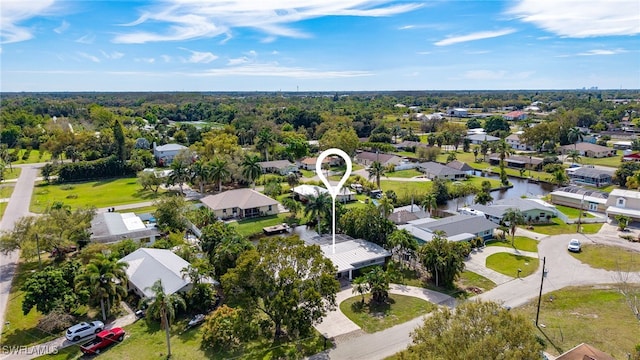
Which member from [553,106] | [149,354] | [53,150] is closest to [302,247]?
[149,354]

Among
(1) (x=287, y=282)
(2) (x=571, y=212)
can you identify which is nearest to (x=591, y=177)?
(2) (x=571, y=212)

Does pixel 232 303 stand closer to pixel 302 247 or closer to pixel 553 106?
pixel 302 247

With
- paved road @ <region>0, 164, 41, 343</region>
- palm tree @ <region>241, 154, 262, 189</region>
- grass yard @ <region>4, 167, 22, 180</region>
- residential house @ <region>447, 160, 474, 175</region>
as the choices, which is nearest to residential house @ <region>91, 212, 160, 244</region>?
paved road @ <region>0, 164, 41, 343</region>

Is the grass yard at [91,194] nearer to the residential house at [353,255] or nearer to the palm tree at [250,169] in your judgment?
the palm tree at [250,169]

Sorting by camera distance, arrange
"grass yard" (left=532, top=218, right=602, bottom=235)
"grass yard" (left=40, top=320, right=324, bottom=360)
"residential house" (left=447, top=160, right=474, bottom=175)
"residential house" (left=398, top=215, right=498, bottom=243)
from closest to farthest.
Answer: "grass yard" (left=40, top=320, right=324, bottom=360) < "residential house" (left=398, top=215, right=498, bottom=243) < "grass yard" (left=532, top=218, right=602, bottom=235) < "residential house" (left=447, top=160, right=474, bottom=175)

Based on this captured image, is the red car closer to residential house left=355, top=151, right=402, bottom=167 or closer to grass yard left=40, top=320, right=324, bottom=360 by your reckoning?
grass yard left=40, top=320, right=324, bottom=360

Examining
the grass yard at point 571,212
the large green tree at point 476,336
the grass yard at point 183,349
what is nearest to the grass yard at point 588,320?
the large green tree at point 476,336
